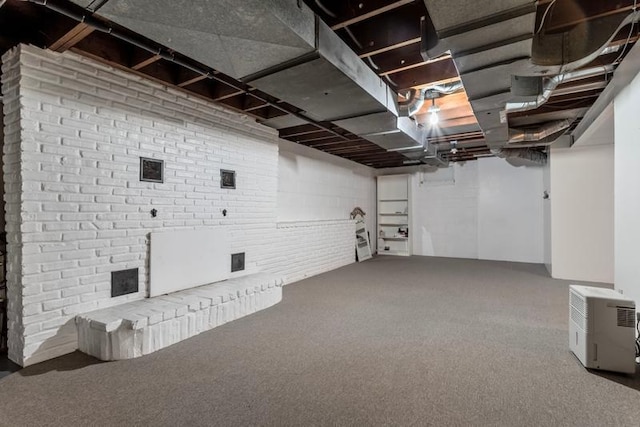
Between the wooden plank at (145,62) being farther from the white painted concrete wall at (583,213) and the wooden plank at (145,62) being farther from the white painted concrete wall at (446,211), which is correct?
the white painted concrete wall at (446,211)

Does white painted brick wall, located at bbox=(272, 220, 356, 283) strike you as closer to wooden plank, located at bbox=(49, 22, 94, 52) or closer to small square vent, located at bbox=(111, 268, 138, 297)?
small square vent, located at bbox=(111, 268, 138, 297)

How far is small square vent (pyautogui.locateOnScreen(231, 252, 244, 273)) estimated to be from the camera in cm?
408

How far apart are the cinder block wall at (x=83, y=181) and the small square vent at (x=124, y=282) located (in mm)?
40

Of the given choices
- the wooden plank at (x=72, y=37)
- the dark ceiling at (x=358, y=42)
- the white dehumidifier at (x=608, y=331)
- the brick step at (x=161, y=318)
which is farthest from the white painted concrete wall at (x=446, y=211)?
the wooden plank at (x=72, y=37)

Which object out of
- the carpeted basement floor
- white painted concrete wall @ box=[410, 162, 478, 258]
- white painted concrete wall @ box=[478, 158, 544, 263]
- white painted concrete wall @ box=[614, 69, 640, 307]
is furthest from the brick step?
white painted concrete wall @ box=[478, 158, 544, 263]

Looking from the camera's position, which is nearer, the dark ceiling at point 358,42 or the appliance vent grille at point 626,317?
the dark ceiling at point 358,42

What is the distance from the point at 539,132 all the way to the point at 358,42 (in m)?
3.75

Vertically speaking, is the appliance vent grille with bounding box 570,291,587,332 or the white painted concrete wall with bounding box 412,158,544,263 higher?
the white painted concrete wall with bounding box 412,158,544,263

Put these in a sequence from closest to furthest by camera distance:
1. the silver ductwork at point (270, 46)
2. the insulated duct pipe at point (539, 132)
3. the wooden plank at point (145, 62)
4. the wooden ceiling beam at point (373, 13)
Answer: the silver ductwork at point (270, 46) → the wooden ceiling beam at point (373, 13) → the wooden plank at point (145, 62) → the insulated duct pipe at point (539, 132)

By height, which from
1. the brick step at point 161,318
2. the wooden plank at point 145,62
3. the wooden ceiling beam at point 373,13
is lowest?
the brick step at point 161,318

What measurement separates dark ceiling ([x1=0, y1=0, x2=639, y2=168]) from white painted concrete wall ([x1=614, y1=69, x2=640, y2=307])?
1.43ft

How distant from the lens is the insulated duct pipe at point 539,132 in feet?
14.4

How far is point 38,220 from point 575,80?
16.8 feet

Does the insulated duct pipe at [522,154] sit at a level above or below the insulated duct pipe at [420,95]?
below
